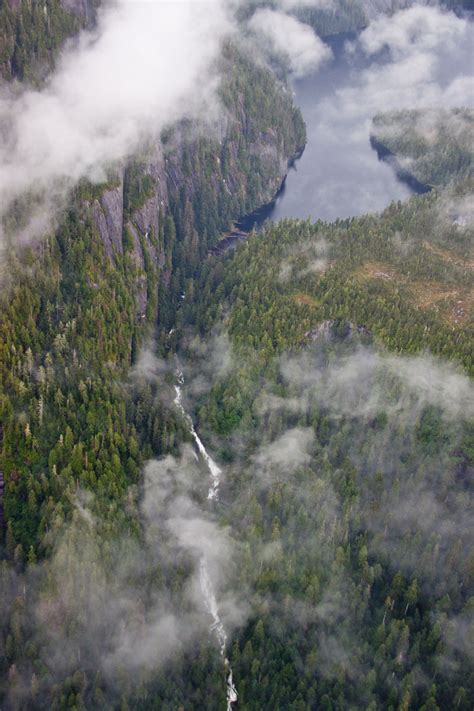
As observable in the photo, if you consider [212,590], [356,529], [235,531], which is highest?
[356,529]

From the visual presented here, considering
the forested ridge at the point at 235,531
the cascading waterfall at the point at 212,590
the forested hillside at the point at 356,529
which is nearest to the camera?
the forested ridge at the point at 235,531

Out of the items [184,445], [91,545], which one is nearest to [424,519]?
[184,445]

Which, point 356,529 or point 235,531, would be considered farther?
point 356,529

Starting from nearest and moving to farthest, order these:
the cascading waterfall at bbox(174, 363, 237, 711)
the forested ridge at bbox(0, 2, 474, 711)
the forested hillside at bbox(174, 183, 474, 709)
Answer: the forested ridge at bbox(0, 2, 474, 711) < the forested hillside at bbox(174, 183, 474, 709) < the cascading waterfall at bbox(174, 363, 237, 711)

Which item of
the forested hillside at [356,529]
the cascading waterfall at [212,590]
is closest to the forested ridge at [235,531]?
the forested hillside at [356,529]

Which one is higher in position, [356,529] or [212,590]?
[356,529]

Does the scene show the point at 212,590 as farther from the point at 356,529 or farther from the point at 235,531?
the point at 356,529

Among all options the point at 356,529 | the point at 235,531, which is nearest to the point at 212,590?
the point at 235,531

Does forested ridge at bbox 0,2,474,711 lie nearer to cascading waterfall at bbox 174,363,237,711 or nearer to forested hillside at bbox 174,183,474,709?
forested hillside at bbox 174,183,474,709

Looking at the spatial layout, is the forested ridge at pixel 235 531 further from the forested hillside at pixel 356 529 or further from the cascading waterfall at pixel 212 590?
the cascading waterfall at pixel 212 590

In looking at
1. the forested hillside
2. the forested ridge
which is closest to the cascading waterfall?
the forested ridge

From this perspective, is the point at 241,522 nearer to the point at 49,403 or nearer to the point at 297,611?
the point at 297,611
